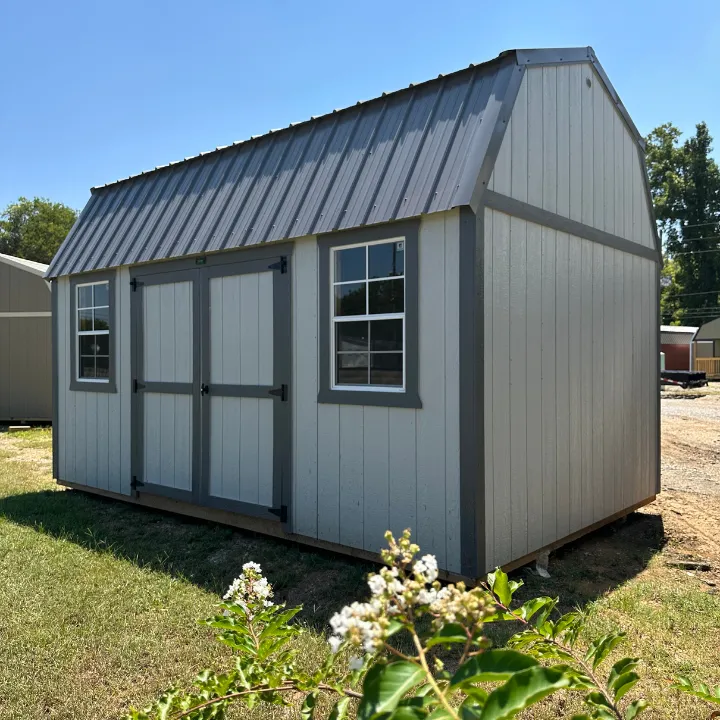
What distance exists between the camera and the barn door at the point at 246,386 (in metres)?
5.35

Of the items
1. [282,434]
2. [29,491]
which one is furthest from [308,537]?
[29,491]

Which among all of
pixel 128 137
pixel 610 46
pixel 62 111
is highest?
pixel 62 111

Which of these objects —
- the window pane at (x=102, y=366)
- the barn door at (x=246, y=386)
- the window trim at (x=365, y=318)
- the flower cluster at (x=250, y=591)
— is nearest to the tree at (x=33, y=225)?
the window pane at (x=102, y=366)

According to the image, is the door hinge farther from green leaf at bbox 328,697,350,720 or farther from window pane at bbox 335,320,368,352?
green leaf at bbox 328,697,350,720

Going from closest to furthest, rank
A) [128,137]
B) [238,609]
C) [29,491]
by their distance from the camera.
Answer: [238,609]
[29,491]
[128,137]

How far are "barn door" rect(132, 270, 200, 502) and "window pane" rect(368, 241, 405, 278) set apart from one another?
2025 mm

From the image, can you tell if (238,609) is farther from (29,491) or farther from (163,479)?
(29,491)

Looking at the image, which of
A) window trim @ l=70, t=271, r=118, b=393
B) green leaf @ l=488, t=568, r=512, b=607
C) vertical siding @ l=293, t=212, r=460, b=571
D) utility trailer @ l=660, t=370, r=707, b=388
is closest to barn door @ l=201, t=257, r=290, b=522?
vertical siding @ l=293, t=212, r=460, b=571

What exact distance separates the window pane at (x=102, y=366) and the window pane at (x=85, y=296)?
63cm

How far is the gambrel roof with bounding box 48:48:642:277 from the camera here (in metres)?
4.42

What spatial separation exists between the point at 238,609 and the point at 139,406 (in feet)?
17.7

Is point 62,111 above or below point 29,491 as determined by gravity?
above

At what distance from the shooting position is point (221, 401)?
19.3 ft

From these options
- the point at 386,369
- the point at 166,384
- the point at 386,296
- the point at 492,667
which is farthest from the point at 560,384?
the point at 492,667
